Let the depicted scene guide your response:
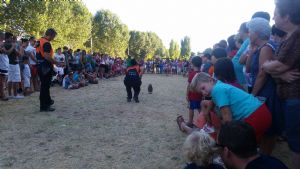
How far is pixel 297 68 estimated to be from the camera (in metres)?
3.05

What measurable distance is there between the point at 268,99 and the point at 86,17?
4264 cm

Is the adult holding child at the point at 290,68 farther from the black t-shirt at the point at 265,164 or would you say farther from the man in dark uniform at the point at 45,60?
the man in dark uniform at the point at 45,60

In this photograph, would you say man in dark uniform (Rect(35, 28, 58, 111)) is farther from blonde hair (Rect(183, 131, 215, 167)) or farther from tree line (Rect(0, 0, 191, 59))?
blonde hair (Rect(183, 131, 215, 167))

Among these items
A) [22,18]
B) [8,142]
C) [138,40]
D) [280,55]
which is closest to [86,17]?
[22,18]

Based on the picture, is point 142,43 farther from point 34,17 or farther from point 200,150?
point 200,150

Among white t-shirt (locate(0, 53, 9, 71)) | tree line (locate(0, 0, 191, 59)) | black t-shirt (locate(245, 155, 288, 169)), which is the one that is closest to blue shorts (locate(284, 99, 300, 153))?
black t-shirt (locate(245, 155, 288, 169))

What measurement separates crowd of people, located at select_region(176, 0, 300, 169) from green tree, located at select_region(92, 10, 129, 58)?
53.1m

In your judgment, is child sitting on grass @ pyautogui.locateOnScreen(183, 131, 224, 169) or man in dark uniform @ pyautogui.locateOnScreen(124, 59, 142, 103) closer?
child sitting on grass @ pyautogui.locateOnScreen(183, 131, 224, 169)

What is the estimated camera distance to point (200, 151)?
2.63 metres

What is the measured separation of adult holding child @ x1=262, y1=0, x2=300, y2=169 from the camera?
298cm

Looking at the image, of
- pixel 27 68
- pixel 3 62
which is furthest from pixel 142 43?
pixel 3 62

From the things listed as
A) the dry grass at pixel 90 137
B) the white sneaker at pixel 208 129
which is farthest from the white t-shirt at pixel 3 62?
the white sneaker at pixel 208 129

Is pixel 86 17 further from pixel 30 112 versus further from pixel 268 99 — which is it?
pixel 268 99

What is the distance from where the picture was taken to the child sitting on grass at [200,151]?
2635 mm
